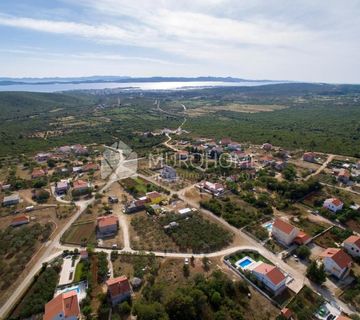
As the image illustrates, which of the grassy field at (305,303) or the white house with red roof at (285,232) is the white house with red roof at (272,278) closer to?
the grassy field at (305,303)

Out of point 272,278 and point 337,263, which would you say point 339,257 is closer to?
point 337,263

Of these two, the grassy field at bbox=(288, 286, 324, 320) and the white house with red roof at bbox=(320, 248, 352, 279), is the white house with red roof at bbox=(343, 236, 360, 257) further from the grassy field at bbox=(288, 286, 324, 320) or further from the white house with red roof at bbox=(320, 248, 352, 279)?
the grassy field at bbox=(288, 286, 324, 320)

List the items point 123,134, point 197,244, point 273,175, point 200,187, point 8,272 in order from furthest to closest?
point 123,134
point 273,175
point 200,187
point 197,244
point 8,272

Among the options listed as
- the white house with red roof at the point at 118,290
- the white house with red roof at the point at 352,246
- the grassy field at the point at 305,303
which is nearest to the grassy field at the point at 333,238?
the white house with red roof at the point at 352,246

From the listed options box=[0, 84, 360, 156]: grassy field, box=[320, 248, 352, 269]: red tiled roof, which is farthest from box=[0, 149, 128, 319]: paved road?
box=[0, 84, 360, 156]: grassy field

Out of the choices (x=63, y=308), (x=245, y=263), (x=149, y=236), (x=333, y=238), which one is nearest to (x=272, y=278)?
(x=245, y=263)

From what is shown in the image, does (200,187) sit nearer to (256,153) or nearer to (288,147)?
(256,153)

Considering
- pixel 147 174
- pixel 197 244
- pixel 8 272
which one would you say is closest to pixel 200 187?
pixel 147 174
